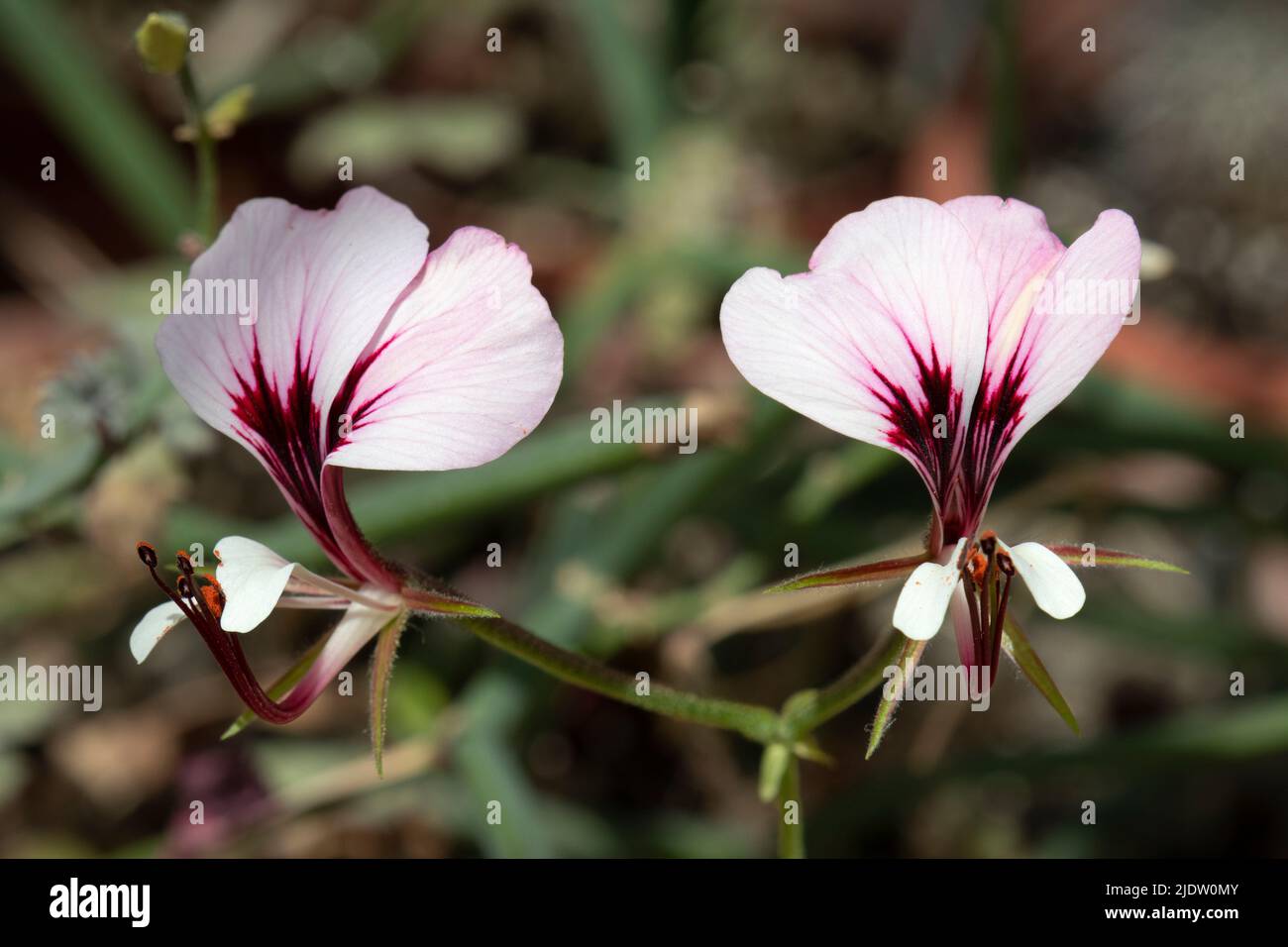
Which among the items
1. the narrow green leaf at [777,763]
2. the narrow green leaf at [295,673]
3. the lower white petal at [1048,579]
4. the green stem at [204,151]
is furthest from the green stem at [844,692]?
the green stem at [204,151]

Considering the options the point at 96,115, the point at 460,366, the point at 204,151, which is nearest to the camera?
the point at 460,366

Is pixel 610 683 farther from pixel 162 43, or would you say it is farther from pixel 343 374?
pixel 162 43

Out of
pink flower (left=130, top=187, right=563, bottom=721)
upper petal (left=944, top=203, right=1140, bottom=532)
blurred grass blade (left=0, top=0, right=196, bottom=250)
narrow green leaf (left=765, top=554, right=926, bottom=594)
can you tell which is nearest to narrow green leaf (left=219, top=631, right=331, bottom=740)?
pink flower (left=130, top=187, right=563, bottom=721)

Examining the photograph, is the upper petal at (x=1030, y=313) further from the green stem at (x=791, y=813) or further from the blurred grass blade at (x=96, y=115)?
the blurred grass blade at (x=96, y=115)

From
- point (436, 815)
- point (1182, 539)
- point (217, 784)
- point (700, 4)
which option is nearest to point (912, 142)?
point (700, 4)

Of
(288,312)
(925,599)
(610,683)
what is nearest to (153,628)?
(288,312)

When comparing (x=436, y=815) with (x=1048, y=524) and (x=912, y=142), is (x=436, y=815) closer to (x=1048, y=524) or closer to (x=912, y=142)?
(x=1048, y=524)
